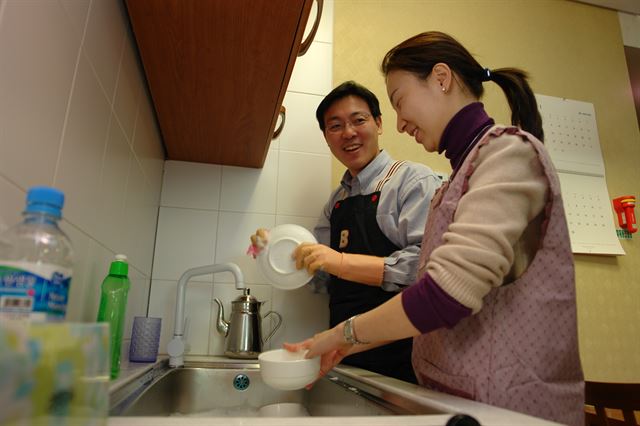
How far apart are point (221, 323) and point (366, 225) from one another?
2.02 ft

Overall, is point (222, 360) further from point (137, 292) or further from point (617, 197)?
point (617, 197)

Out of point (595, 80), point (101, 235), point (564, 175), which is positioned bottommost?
point (101, 235)

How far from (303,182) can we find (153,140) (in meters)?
0.60

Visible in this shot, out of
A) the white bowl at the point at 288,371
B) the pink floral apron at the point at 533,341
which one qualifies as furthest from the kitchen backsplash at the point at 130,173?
the pink floral apron at the point at 533,341

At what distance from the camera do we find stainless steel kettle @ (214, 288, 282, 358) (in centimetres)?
138

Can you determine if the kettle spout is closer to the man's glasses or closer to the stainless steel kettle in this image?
the stainless steel kettle

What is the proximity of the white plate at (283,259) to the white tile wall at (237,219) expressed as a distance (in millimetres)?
453

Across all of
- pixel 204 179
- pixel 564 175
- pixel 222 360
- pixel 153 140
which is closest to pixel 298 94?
pixel 204 179

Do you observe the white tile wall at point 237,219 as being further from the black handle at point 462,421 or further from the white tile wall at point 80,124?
the black handle at point 462,421

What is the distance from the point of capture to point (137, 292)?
4.26 ft

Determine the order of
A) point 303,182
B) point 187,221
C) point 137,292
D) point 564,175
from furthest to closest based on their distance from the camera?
point 564,175 → point 303,182 → point 187,221 → point 137,292

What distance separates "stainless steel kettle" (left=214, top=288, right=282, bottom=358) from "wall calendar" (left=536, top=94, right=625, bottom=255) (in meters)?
Answer: 1.43

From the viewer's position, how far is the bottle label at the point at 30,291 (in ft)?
1.21

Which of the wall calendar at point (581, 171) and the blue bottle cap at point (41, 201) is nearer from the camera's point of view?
the blue bottle cap at point (41, 201)
